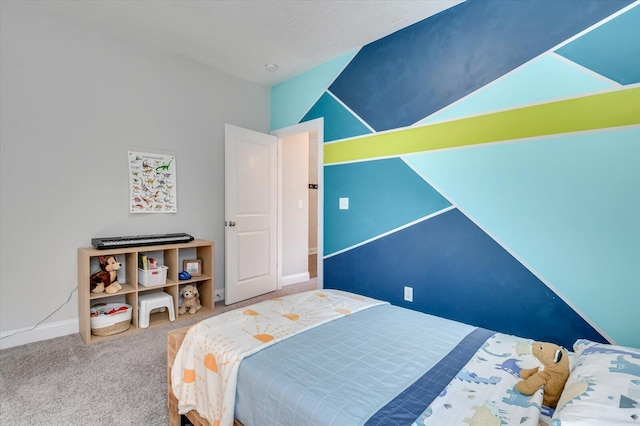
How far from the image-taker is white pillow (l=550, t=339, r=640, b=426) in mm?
778

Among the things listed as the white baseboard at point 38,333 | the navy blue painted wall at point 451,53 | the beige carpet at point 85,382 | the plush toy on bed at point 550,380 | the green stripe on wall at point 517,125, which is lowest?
the beige carpet at point 85,382

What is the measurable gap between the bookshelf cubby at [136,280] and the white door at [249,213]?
0.23 m

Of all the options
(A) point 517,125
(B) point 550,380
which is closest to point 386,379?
(B) point 550,380

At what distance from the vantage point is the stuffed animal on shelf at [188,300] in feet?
10.5

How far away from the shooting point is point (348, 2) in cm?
237

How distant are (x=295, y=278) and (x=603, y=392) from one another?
384 cm

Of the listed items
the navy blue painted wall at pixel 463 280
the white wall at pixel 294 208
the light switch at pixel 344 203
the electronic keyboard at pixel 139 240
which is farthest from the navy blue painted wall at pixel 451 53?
the electronic keyboard at pixel 139 240

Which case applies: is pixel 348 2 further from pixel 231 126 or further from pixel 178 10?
pixel 231 126

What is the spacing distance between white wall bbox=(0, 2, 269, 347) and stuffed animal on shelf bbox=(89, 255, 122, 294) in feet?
0.72

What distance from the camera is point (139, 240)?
9.43ft

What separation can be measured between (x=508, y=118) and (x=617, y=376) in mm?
1735

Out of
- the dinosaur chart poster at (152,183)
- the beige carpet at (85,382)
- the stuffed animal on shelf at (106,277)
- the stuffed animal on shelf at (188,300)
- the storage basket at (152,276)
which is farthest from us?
the stuffed animal on shelf at (188,300)

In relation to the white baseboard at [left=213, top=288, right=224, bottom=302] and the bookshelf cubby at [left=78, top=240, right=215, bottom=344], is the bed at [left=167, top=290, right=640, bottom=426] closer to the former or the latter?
the bookshelf cubby at [left=78, top=240, right=215, bottom=344]

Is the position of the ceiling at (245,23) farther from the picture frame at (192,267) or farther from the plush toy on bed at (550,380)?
the plush toy on bed at (550,380)
